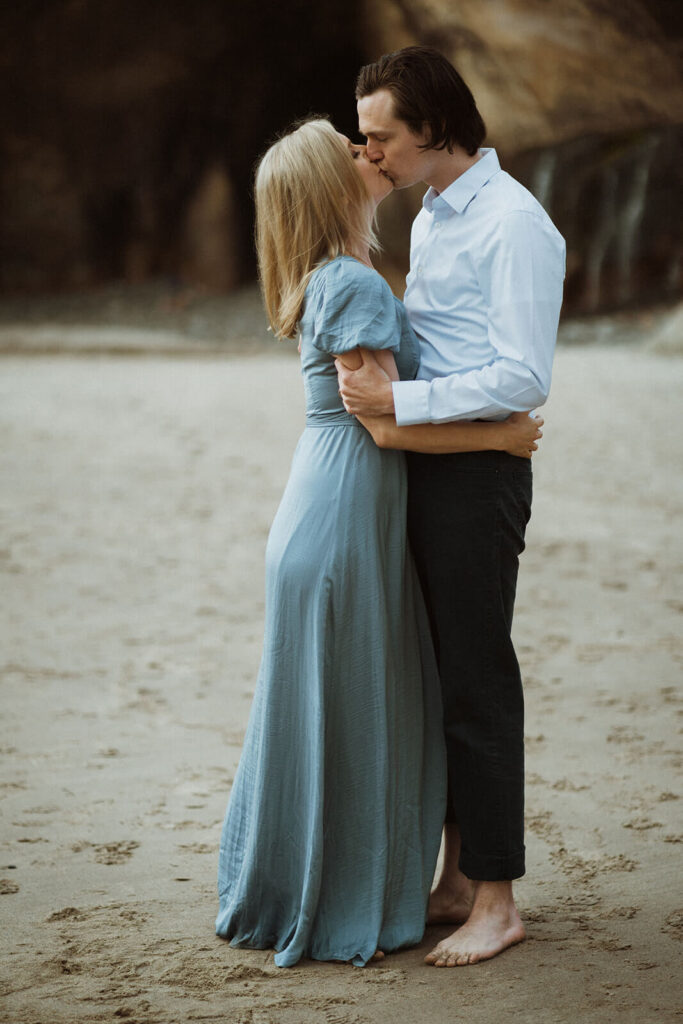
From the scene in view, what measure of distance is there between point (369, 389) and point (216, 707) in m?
2.34

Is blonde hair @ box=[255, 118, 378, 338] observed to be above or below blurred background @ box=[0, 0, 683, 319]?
below

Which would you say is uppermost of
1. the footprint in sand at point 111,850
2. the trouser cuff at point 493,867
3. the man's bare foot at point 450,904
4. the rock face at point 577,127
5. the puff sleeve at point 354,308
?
the rock face at point 577,127

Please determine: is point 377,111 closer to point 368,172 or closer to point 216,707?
point 368,172

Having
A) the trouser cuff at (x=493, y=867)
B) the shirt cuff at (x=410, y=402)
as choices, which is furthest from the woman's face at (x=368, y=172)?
the trouser cuff at (x=493, y=867)

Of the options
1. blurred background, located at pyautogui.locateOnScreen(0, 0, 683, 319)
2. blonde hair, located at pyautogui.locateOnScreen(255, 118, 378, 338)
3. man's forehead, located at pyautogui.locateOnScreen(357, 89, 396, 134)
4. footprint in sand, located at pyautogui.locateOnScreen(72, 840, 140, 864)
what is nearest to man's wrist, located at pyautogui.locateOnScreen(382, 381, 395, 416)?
blonde hair, located at pyautogui.locateOnScreen(255, 118, 378, 338)

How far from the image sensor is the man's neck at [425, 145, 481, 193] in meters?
2.20

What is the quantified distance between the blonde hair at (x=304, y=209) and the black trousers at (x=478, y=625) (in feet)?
1.34

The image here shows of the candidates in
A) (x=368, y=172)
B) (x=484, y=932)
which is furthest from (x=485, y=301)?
(x=484, y=932)

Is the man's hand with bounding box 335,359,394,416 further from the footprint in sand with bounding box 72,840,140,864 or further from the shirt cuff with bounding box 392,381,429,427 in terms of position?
the footprint in sand with bounding box 72,840,140,864

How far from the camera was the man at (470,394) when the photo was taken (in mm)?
2098

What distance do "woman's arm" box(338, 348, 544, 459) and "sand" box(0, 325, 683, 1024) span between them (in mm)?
994

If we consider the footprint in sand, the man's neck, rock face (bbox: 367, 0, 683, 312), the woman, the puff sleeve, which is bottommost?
the footprint in sand

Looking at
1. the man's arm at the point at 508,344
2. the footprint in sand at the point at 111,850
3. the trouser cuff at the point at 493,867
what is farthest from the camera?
the footprint in sand at the point at 111,850

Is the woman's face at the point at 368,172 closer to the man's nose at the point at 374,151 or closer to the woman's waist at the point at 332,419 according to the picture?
the man's nose at the point at 374,151
